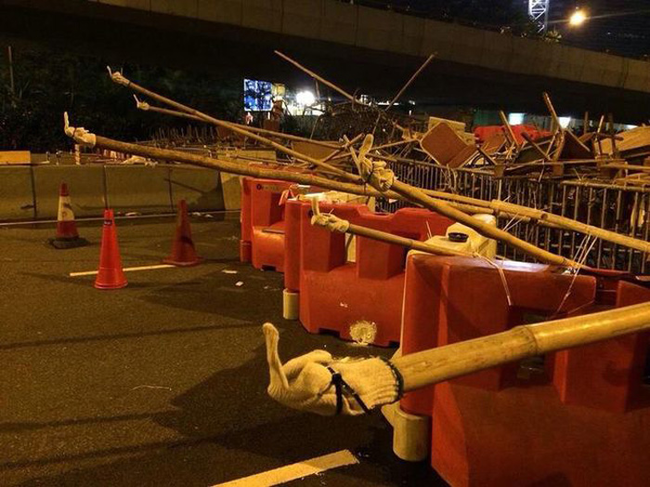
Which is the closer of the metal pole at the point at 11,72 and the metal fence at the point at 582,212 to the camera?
the metal fence at the point at 582,212

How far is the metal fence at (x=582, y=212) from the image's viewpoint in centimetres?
583

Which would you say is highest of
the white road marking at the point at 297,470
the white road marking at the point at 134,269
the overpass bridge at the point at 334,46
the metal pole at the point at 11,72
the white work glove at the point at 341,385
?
the overpass bridge at the point at 334,46

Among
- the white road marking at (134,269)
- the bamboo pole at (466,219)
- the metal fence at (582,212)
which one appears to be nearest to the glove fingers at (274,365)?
the bamboo pole at (466,219)

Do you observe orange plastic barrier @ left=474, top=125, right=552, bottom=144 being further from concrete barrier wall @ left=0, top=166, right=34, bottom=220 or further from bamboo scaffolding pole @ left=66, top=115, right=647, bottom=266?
concrete barrier wall @ left=0, top=166, right=34, bottom=220

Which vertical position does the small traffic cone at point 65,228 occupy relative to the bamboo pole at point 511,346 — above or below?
below

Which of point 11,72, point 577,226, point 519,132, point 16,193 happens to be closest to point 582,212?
point 577,226

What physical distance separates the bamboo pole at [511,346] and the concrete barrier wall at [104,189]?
441 inches

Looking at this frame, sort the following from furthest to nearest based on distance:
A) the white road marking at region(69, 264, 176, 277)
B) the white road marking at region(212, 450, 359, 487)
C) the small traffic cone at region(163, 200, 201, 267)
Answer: the small traffic cone at region(163, 200, 201, 267) → the white road marking at region(69, 264, 176, 277) → the white road marking at region(212, 450, 359, 487)

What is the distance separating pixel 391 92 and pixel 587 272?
3378 cm

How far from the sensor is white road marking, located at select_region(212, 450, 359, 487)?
3180 mm

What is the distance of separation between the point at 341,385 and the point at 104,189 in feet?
37.6

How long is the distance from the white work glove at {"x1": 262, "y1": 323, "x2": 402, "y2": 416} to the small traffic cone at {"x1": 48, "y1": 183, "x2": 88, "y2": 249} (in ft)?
26.7

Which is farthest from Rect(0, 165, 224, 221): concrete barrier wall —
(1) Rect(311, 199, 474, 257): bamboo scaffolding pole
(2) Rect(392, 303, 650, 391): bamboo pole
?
(2) Rect(392, 303, 650, 391): bamboo pole

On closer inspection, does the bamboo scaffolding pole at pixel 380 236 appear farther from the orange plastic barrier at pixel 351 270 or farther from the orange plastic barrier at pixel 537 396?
the orange plastic barrier at pixel 351 270
